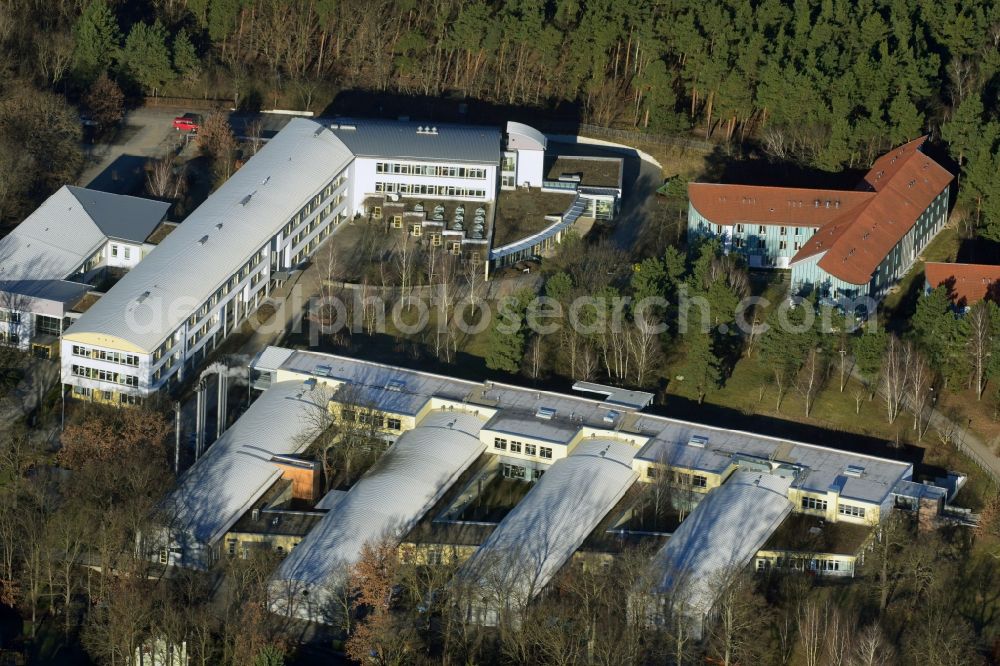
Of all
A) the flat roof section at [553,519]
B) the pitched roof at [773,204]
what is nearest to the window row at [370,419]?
the flat roof section at [553,519]

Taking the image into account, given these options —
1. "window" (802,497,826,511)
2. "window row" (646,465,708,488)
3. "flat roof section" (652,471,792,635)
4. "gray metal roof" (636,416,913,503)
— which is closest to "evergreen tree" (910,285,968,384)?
"gray metal roof" (636,416,913,503)

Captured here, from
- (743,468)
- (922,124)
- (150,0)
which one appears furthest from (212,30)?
(743,468)

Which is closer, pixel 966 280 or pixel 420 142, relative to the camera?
pixel 966 280

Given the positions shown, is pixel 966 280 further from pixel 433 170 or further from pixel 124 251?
pixel 124 251

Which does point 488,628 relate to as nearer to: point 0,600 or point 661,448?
point 661,448

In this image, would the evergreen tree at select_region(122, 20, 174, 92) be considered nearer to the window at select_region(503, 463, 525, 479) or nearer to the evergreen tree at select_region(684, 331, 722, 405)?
the evergreen tree at select_region(684, 331, 722, 405)

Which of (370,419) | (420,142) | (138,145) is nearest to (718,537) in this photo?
(370,419)

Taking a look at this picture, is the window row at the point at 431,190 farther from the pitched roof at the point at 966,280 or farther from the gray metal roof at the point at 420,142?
the pitched roof at the point at 966,280
